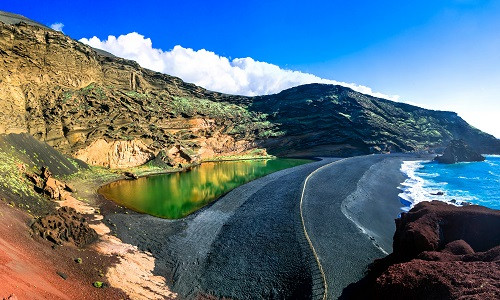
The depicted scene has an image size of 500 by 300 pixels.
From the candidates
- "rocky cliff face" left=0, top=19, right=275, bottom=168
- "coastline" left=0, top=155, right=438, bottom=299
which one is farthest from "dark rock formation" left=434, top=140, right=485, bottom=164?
"rocky cliff face" left=0, top=19, right=275, bottom=168

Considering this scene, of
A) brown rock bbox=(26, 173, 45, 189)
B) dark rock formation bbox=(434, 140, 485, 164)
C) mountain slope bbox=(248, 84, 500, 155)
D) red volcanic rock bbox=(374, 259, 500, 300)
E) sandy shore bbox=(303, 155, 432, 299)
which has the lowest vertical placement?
sandy shore bbox=(303, 155, 432, 299)

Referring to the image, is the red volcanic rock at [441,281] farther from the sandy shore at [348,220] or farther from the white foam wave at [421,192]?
the white foam wave at [421,192]

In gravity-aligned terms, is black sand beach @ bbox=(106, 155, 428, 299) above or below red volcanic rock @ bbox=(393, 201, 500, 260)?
below

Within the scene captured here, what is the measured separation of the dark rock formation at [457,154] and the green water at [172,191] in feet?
180

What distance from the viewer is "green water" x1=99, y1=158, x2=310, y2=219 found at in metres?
33.0

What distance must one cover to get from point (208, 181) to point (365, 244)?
109 feet

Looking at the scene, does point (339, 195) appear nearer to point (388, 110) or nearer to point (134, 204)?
point (134, 204)

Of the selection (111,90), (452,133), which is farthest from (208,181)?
(452,133)

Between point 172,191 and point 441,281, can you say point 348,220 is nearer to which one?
point 441,281

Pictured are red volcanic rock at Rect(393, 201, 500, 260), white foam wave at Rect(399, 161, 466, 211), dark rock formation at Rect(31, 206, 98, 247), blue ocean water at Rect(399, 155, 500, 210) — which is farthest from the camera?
blue ocean water at Rect(399, 155, 500, 210)

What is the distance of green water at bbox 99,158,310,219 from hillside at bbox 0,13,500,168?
10904mm

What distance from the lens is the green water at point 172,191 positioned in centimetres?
3300

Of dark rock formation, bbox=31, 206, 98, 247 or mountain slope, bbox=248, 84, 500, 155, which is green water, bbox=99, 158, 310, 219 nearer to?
dark rock formation, bbox=31, 206, 98, 247

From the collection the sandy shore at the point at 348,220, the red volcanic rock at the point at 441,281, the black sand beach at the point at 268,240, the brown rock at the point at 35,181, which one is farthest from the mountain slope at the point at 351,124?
the red volcanic rock at the point at 441,281
